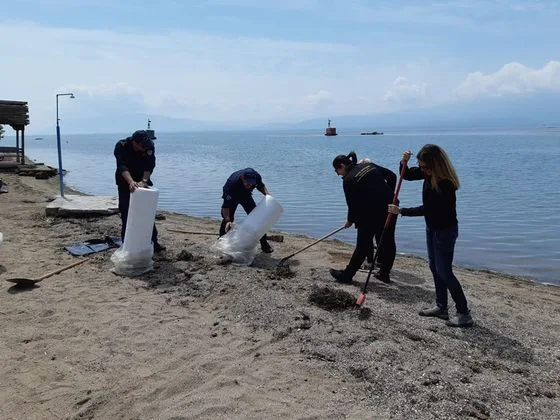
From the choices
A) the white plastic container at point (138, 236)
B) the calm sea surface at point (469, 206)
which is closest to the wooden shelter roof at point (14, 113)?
the calm sea surface at point (469, 206)

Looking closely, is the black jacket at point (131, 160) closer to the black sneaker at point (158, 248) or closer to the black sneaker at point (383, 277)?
the black sneaker at point (158, 248)

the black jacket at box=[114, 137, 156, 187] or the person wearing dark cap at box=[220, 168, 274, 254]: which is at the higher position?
→ the black jacket at box=[114, 137, 156, 187]

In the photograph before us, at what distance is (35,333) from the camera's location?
4836mm

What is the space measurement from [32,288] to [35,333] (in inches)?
54.1

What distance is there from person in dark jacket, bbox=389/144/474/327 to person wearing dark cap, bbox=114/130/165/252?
11.0ft

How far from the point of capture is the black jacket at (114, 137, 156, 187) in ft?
22.7

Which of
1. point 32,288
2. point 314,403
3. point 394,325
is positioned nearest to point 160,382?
point 314,403

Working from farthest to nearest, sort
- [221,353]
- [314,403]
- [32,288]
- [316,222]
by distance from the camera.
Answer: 1. [316,222]
2. [32,288]
3. [221,353]
4. [314,403]

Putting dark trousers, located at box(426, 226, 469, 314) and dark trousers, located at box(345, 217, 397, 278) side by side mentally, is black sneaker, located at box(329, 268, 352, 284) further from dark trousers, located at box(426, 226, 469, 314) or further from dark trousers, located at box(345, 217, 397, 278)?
dark trousers, located at box(426, 226, 469, 314)

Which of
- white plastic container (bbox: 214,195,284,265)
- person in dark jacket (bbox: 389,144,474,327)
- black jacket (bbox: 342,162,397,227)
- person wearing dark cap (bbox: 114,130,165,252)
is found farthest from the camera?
white plastic container (bbox: 214,195,284,265)

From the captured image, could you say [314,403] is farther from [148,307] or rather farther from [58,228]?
[58,228]

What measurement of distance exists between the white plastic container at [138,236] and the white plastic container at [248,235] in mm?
1037

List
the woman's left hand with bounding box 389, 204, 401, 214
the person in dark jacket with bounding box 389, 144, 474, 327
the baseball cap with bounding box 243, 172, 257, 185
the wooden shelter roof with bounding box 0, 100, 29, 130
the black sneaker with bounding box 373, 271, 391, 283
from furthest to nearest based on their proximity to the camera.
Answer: the wooden shelter roof with bounding box 0, 100, 29, 130
the baseball cap with bounding box 243, 172, 257, 185
the black sneaker with bounding box 373, 271, 391, 283
the woman's left hand with bounding box 389, 204, 401, 214
the person in dark jacket with bounding box 389, 144, 474, 327

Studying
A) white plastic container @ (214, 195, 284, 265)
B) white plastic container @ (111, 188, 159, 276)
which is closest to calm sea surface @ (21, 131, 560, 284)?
white plastic container @ (214, 195, 284, 265)
